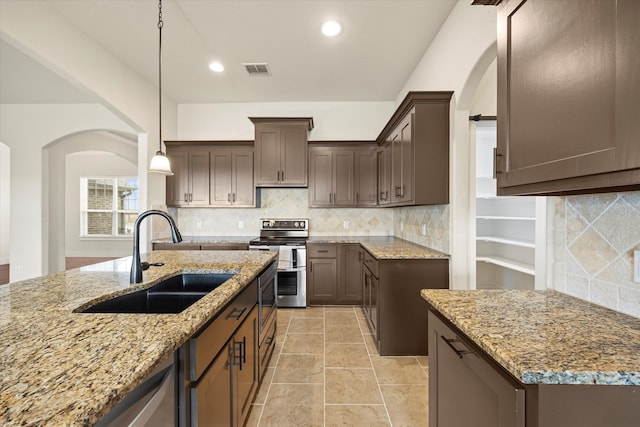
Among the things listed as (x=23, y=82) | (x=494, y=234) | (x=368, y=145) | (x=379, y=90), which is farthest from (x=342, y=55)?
(x=23, y=82)

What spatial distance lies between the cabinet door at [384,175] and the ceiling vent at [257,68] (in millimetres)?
1782

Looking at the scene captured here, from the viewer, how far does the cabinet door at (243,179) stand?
4.45m

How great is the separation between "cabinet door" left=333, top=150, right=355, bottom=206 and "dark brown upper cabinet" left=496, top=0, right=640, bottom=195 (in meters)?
3.17

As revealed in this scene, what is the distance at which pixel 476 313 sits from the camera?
113cm

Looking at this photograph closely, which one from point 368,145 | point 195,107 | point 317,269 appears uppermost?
point 195,107

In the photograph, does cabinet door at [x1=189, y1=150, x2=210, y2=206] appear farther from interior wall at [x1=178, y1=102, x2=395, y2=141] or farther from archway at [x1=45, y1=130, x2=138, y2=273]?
archway at [x1=45, y1=130, x2=138, y2=273]

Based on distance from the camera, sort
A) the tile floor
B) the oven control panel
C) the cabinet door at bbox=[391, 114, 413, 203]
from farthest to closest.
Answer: the oven control panel → the cabinet door at bbox=[391, 114, 413, 203] → the tile floor

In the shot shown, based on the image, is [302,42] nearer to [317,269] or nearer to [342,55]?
[342,55]

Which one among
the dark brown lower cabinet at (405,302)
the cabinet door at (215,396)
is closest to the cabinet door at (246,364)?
the cabinet door at (215,396)

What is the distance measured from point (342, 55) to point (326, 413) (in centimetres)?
339

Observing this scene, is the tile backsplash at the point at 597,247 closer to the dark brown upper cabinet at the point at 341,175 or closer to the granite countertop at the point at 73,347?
the granite countertop at the point at 73,347

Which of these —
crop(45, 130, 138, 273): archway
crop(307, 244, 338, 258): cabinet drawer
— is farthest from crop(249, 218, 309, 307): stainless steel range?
crop(45, 130, 138, 273): archway

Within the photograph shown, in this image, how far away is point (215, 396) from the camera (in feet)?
3.86

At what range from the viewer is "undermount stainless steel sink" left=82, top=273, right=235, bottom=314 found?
1301 millimetres
